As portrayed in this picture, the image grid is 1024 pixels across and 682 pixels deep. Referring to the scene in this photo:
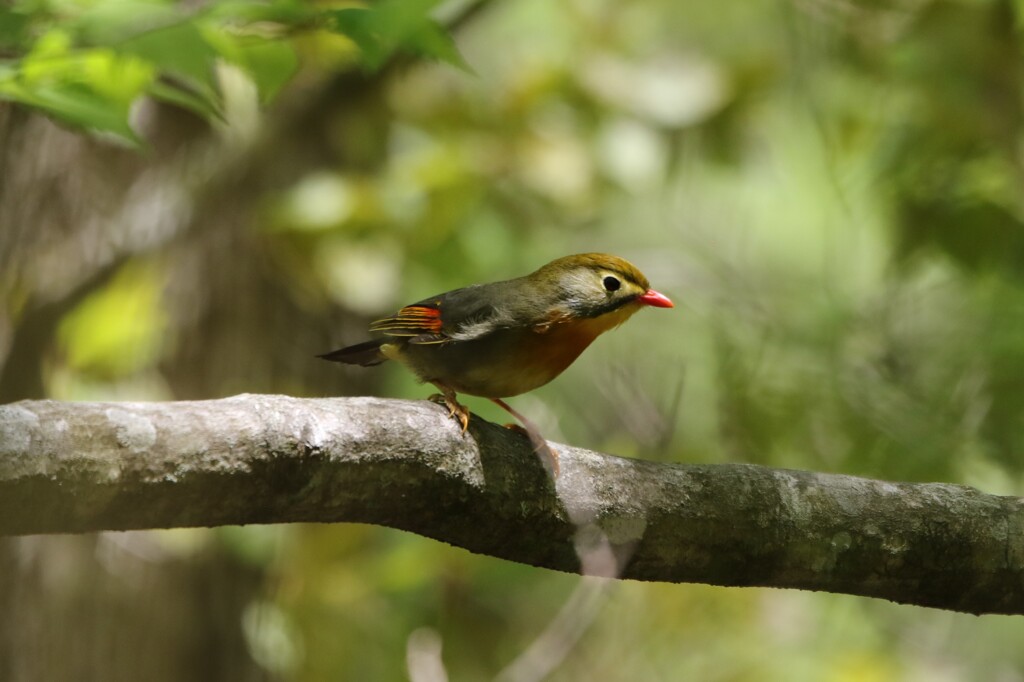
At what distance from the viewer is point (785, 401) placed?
4.20 metres

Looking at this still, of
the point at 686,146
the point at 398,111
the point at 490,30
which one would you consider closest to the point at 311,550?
the point at 398,111

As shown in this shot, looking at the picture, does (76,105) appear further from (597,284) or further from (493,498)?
(597,284)

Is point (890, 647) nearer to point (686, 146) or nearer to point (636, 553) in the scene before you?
point (686, 146)

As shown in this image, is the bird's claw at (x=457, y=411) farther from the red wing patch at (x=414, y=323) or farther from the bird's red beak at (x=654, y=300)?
the bird's red beak at (x=654, y=300)

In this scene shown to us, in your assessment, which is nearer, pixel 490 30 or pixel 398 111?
pixel 398 111

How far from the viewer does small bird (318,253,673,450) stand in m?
3.07

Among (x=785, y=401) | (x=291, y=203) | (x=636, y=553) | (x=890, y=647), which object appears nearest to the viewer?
(x=636, y=553)

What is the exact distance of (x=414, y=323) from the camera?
319 centimetres

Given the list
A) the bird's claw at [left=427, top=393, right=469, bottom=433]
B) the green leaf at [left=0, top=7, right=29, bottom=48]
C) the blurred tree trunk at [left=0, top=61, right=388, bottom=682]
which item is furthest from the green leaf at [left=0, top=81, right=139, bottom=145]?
the blurred tree trunk at [left=0, top=61, right=388, bottom=682]

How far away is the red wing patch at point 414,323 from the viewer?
10.4 ft

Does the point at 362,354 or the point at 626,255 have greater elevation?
the point at 362,354

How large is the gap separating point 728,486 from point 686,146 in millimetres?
3185

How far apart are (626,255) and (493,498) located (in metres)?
4.49

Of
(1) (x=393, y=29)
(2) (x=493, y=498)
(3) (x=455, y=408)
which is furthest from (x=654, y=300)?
(1) (x=393, y=29)
